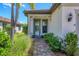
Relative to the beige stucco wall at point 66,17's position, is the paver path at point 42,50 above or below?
below

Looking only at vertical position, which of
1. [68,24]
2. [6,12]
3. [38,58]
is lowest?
[38,58]

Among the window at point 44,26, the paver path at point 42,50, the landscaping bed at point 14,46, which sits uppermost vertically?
the window at point 44,26

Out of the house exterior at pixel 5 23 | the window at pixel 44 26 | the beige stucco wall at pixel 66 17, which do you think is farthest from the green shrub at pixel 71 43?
the window at pixel 44 26

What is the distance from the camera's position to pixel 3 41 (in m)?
6.91

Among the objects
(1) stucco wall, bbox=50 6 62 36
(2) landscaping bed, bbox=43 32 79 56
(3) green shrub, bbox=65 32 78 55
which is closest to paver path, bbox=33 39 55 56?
(2) landscaping bed, bbox=43 32 79 56

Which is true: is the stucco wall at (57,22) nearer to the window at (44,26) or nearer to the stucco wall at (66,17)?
the stucco wall at (66,17)

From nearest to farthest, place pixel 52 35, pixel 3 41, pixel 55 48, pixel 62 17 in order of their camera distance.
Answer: pixel 3 41 → pixel 55 48 → pixel 62 17 → pixel 52 35

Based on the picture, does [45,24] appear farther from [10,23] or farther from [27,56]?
[27,56]

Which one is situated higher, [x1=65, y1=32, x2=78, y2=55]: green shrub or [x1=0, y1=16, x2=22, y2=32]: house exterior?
[x1=0, y1=16, x2=22, y2=32]: house exterior

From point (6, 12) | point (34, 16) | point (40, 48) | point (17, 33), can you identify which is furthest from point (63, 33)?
point (34, 16)

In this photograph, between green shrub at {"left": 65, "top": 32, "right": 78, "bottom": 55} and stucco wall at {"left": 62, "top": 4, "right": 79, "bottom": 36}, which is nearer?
green shrub at {"left": 65, "top": 32, "right": 78, "bottom": 55}

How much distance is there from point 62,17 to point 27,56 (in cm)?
267

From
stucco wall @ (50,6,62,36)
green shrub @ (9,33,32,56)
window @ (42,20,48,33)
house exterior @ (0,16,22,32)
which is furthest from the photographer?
window @ (42,20,48,33)

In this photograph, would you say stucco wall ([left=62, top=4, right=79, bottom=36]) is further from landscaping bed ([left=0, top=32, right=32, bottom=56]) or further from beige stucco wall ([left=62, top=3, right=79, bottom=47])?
landscaping bed ([left=0, top=32, right=32, bottom=56])
